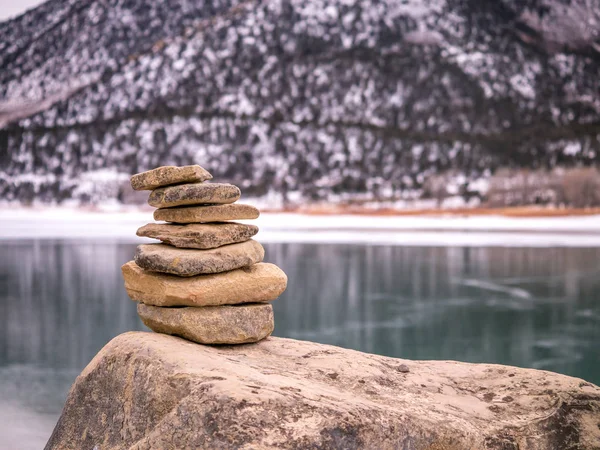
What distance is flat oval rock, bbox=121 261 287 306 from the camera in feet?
23.4

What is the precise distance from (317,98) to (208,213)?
10478 centimetres

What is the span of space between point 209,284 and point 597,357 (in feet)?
36.3

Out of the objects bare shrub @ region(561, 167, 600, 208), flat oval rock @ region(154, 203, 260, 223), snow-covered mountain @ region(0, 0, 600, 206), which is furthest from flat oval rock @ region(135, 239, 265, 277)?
snow-covered mountain @ region(0, 0, 600, 206)

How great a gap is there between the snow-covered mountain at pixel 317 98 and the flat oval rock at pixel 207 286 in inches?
3074

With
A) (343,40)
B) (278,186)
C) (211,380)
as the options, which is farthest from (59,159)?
(211,380)

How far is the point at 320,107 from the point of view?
108 metres

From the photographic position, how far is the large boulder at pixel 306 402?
16.6 ft

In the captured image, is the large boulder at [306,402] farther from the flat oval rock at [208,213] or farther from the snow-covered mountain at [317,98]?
the snow-covered mountain at [317,98]

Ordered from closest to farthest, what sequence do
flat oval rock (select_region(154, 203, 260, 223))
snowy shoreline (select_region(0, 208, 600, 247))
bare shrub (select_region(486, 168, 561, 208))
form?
flat oval rock (select_region(154, 203, 260, 223)) < snowy shoreline (select_region(0, 208, 600, 247)) < bare shrub (select_region(486, 168, 561, 208))

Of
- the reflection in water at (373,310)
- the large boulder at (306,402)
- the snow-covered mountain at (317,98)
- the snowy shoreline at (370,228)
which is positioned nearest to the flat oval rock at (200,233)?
the large boulder at (306,402)

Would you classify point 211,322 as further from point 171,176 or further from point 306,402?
point 306,402

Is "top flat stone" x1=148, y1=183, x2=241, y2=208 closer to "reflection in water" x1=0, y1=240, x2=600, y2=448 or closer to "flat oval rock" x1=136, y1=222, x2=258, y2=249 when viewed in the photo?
"flat oval rock" x1=136, y1=222, x2=258, y2=249

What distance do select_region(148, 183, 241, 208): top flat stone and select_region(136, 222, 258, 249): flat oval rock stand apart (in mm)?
265

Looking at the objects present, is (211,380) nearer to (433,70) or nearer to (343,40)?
(433,70)
